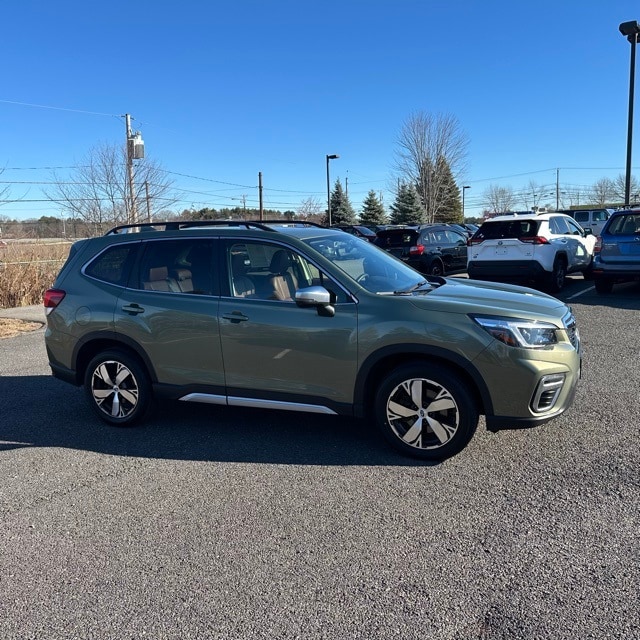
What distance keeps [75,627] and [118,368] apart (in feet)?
9.00

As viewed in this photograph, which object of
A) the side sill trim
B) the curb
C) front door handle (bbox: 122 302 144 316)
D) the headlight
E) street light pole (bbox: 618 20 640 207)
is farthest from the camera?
street light pole (bbox: 618 20 640 207)

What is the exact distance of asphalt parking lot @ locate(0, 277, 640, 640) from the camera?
103 inches

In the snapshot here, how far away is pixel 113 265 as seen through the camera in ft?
17.0

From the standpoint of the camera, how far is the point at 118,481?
4.12 meters

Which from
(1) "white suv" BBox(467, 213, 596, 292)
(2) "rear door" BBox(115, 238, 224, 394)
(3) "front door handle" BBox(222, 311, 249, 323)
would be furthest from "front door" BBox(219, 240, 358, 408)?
(1) "white suv" BBox(467, 213, 596, 292)

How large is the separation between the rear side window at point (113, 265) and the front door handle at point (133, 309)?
0.24 meters

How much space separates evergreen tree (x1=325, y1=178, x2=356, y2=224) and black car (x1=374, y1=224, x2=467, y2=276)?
120ft

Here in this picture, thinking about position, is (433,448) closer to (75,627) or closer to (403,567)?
(403,567)

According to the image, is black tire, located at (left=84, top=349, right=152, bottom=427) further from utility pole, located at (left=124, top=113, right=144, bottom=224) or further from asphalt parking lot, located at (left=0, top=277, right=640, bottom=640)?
utility pole, located at (left=124, top=113, right=144, bottom=224)

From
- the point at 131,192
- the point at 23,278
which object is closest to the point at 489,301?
the point at 23,278

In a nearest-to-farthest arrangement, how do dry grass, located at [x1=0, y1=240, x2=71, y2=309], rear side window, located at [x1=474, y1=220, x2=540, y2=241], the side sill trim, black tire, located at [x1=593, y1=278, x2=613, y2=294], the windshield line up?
the side sill trim < the windshield < black tire, located at [x1=593, y1=278, x2=613, y2=294] < rear side window, located at [x1=474, y1=220, x2=540, y2=241] < dry grass, located at [x1=0, y1=240, x2=71, y2=309]

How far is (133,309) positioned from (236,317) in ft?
3.28

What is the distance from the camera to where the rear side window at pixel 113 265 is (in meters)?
5.13

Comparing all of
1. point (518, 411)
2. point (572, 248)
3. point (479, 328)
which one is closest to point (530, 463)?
point (518, 411)
